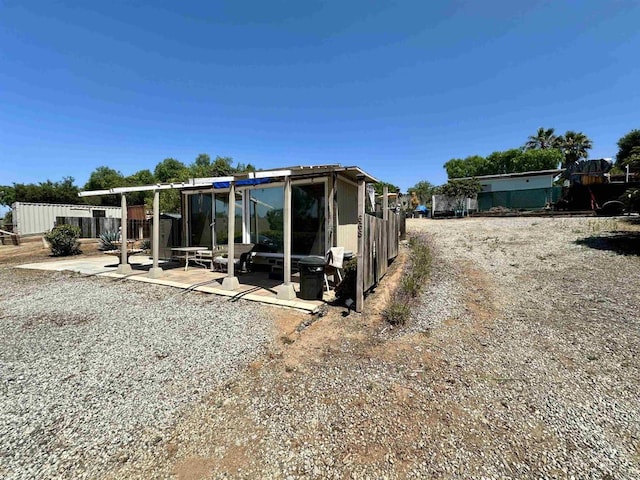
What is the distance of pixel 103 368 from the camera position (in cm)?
313

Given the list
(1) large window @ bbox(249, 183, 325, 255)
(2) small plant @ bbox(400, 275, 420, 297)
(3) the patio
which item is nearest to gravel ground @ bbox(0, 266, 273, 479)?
(3) the patio

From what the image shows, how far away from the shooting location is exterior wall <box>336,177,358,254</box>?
7.39m

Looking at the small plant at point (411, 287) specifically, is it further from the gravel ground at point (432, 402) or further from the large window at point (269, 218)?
the large window at point (269, 218)

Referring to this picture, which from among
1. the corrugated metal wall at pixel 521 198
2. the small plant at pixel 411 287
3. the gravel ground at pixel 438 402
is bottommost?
the gravel ground at pixel 438 402

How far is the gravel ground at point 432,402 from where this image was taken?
1972mm

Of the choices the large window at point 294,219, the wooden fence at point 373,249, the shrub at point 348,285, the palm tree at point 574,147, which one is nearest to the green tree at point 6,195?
the large window at point 294,219

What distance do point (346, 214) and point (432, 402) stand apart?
5630 mm

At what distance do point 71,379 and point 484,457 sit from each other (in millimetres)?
3690

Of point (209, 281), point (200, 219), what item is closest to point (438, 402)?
point (209, 281)

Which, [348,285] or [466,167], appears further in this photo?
[466,167]

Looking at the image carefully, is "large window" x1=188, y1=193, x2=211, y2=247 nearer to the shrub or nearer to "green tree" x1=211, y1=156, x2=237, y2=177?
"green tree" x1=211, y1=156, x2=237, y2=177

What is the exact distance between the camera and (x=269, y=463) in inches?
77.6

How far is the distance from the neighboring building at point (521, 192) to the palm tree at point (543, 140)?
18255 millimetres

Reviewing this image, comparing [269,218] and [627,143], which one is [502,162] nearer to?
[627,143]
